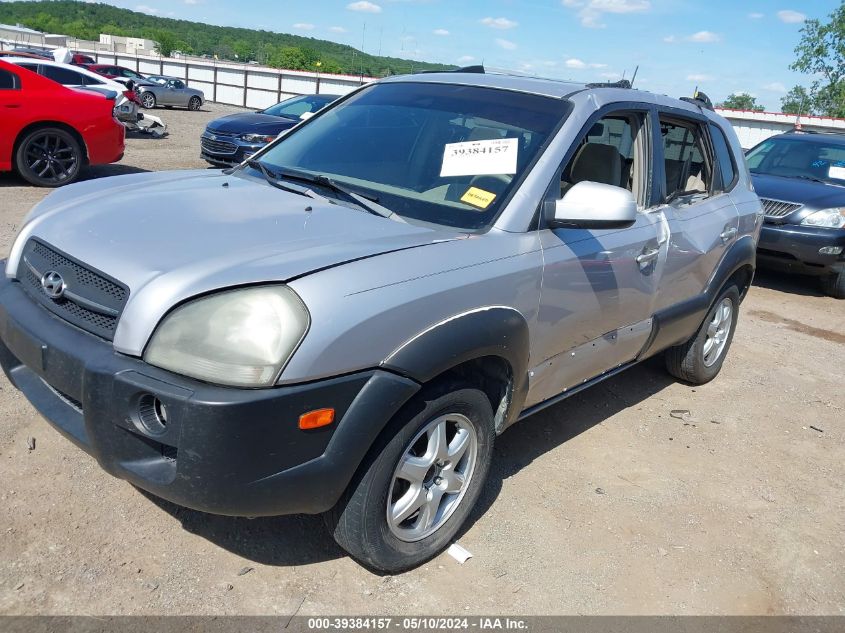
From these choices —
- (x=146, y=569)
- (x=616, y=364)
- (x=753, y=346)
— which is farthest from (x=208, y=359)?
(x=753, y=346)

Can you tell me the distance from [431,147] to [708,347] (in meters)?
2.84

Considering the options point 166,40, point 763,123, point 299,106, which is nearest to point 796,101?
point 763,123

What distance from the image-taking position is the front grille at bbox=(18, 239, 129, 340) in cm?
237

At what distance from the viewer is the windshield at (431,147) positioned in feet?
10.1

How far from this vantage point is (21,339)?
2584 mm

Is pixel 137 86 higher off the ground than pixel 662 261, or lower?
lower

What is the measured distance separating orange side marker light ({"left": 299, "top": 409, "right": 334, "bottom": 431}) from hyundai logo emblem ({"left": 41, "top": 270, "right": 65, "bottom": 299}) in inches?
39.9

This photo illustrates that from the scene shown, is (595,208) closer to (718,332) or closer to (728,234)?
(728,234)

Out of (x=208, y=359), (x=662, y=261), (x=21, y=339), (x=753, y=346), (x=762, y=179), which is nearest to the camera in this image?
(x=208, y=359)

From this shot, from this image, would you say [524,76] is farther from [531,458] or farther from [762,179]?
[762,179]

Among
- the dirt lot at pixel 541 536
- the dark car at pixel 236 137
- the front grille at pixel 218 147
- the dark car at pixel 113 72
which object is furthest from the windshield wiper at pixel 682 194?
the dark car at pixel 113 72

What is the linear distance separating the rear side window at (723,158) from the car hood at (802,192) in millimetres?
3566

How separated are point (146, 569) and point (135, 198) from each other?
1.44 m

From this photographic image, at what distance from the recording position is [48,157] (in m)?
9.56
